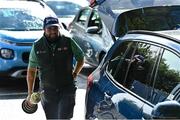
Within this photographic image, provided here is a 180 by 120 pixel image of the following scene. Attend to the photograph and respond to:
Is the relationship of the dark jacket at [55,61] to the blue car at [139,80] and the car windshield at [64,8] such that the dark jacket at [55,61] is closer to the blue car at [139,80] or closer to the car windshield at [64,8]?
the blue car at [139,80]

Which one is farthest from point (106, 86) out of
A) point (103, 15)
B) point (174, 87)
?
point (103, 15)

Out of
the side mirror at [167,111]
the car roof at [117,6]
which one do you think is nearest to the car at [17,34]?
the car roof at [117,6]

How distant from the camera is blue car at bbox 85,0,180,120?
147 inches

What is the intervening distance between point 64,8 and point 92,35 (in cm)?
622

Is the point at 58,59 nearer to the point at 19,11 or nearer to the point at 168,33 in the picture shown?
the point at 168,33

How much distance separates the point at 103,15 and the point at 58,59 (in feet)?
17.4

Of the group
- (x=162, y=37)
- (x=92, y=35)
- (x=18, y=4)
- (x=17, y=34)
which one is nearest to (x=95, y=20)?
(x=92, y=35)

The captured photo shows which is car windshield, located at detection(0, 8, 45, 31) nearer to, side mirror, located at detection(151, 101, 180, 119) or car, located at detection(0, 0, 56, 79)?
car, located at detection(0, 0, 56, 79)

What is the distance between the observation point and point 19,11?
11.4 m

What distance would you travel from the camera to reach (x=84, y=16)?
1219 centimetres

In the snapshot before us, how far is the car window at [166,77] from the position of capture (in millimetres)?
3762

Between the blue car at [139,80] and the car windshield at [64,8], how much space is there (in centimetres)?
1169

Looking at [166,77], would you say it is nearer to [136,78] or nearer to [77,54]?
[136,78]

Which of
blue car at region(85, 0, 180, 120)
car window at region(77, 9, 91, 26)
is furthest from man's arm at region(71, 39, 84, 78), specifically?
car window at region(77, 9, 91, 26)
